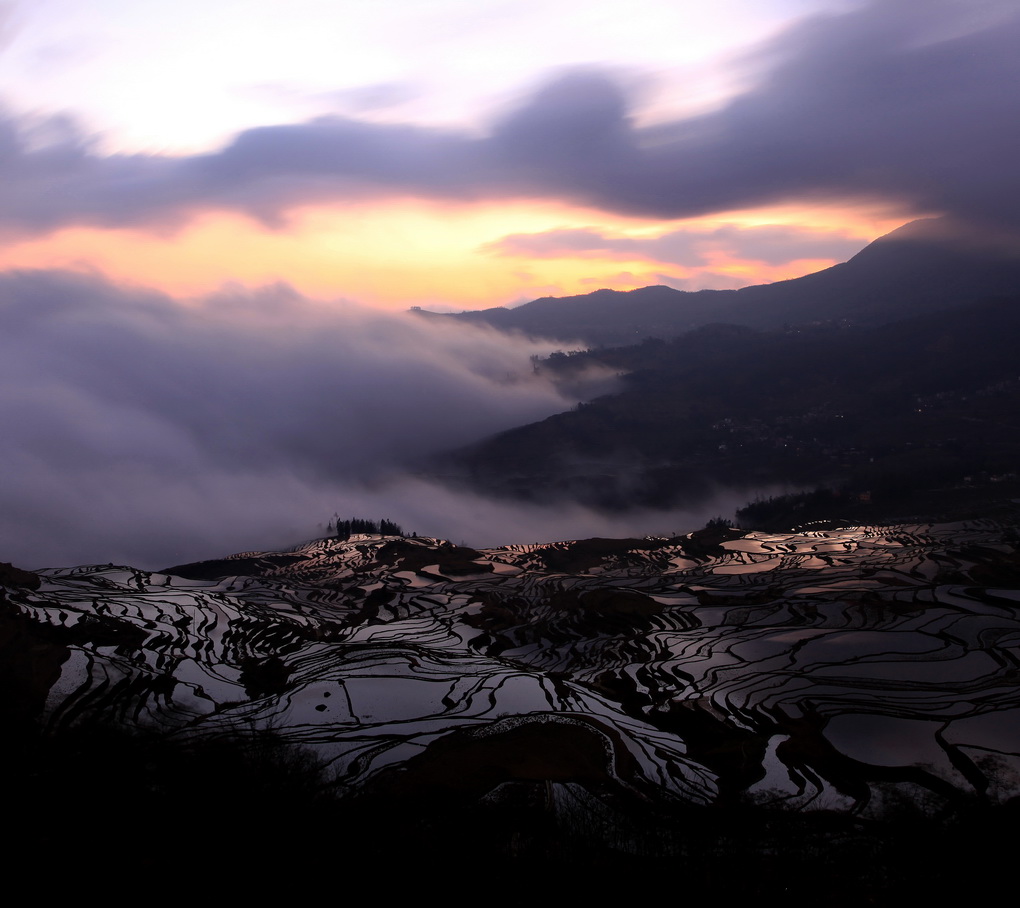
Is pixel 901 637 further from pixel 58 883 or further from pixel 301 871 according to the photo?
pixel 58 883

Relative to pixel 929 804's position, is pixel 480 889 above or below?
above

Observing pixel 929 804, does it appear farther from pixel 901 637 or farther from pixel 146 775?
pixel 146 775

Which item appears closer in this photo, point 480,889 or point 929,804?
point 480,889

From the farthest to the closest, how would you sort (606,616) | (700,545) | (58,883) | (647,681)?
(700,545), (606,616), (647,681), (58,883)

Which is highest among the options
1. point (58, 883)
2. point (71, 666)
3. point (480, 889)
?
point (71, 666)

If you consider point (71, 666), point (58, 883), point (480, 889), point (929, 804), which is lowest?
point (929, 804)

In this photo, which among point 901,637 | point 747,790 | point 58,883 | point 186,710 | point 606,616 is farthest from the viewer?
point 606,616

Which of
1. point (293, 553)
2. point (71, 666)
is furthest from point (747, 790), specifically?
point (293, 553)

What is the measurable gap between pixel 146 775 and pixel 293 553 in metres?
68.0

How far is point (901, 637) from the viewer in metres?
52.6

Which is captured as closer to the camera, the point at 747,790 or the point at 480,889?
the point at 480,889

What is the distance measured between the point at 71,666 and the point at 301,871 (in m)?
23.7

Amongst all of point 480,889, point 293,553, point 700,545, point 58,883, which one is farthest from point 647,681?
point 293,553

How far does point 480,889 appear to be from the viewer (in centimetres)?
2505
